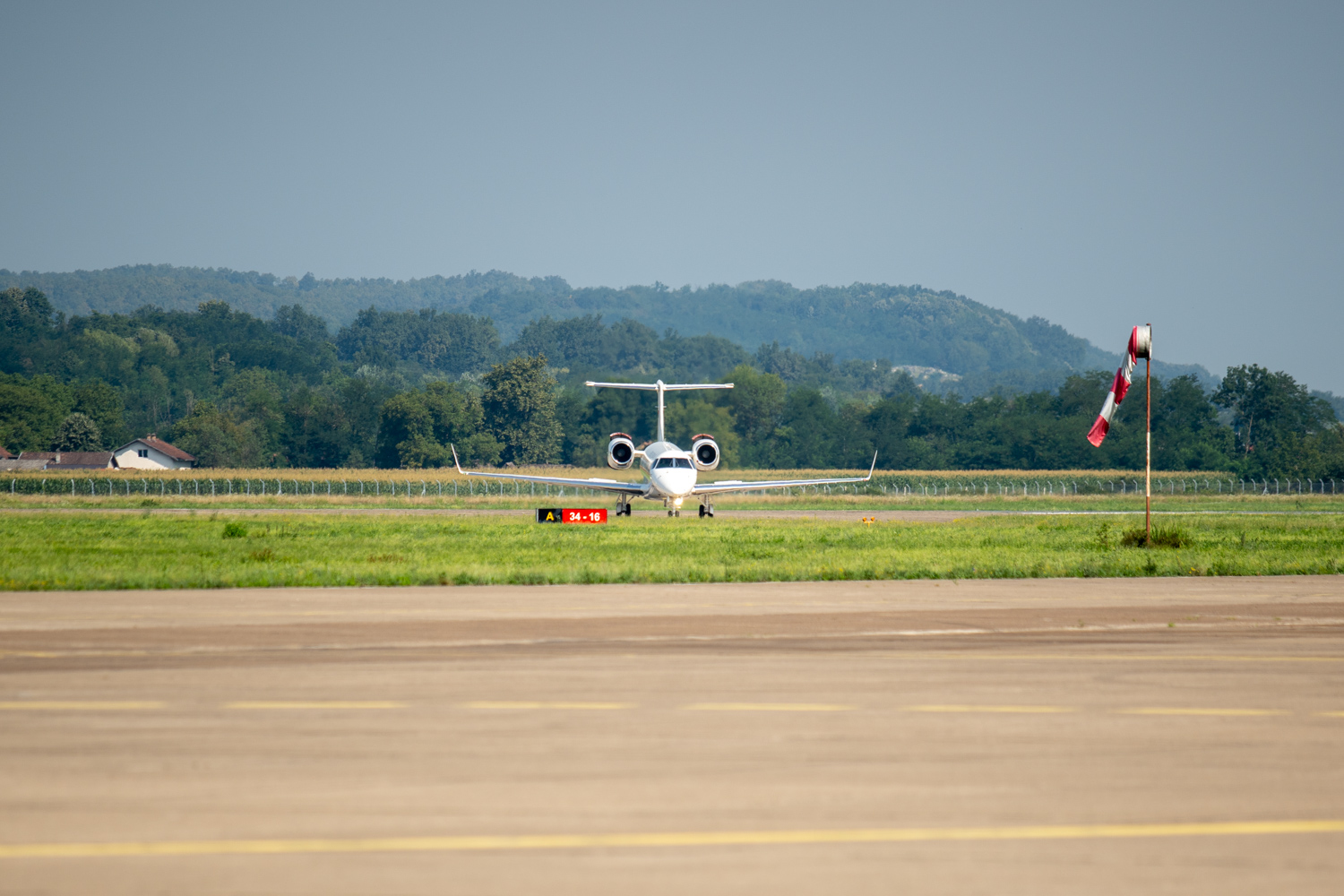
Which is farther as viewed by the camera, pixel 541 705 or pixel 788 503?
pixel 788 503

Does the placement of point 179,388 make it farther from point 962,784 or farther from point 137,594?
point 962,784

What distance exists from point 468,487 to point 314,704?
6977 cm

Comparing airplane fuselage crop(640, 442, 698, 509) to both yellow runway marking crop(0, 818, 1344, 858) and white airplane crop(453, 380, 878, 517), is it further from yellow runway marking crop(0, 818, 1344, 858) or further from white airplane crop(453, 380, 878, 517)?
yellow runway marking crop(0, 818, 1344, 858)

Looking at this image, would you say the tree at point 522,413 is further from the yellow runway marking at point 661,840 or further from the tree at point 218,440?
the yellow runway marking at point 661,840

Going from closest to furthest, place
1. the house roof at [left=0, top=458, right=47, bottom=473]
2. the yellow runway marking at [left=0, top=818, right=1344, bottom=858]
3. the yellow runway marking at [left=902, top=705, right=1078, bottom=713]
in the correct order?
the yellow runway marking at [left=0, top=818, right=1344, bottom=858] → the yellow runway marking at [left=902, top=705, right=1078, bottom=713] → the house roof at [left=0, top=458, right=47, bottom=473]

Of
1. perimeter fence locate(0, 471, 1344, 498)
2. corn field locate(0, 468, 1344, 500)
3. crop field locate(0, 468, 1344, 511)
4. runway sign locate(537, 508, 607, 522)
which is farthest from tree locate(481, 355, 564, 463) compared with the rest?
runway sign locate(537, 508, 607, 522)

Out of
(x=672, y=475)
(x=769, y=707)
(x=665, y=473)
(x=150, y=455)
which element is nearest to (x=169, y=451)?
(x=150, y=455)

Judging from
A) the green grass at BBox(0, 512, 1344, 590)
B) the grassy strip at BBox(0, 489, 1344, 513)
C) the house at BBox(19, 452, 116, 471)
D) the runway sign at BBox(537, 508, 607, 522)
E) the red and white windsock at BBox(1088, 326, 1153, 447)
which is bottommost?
the grassy strip at BBox(0, 489, 1344, 513)

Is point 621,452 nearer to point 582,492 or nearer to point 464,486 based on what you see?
point 582,492

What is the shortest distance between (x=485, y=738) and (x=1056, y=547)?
72.8 feet

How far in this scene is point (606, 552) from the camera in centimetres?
2597

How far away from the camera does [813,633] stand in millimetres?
13469

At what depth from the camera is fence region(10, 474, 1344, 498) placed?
240 ft

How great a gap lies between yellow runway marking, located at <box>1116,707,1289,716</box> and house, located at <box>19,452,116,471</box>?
118m
